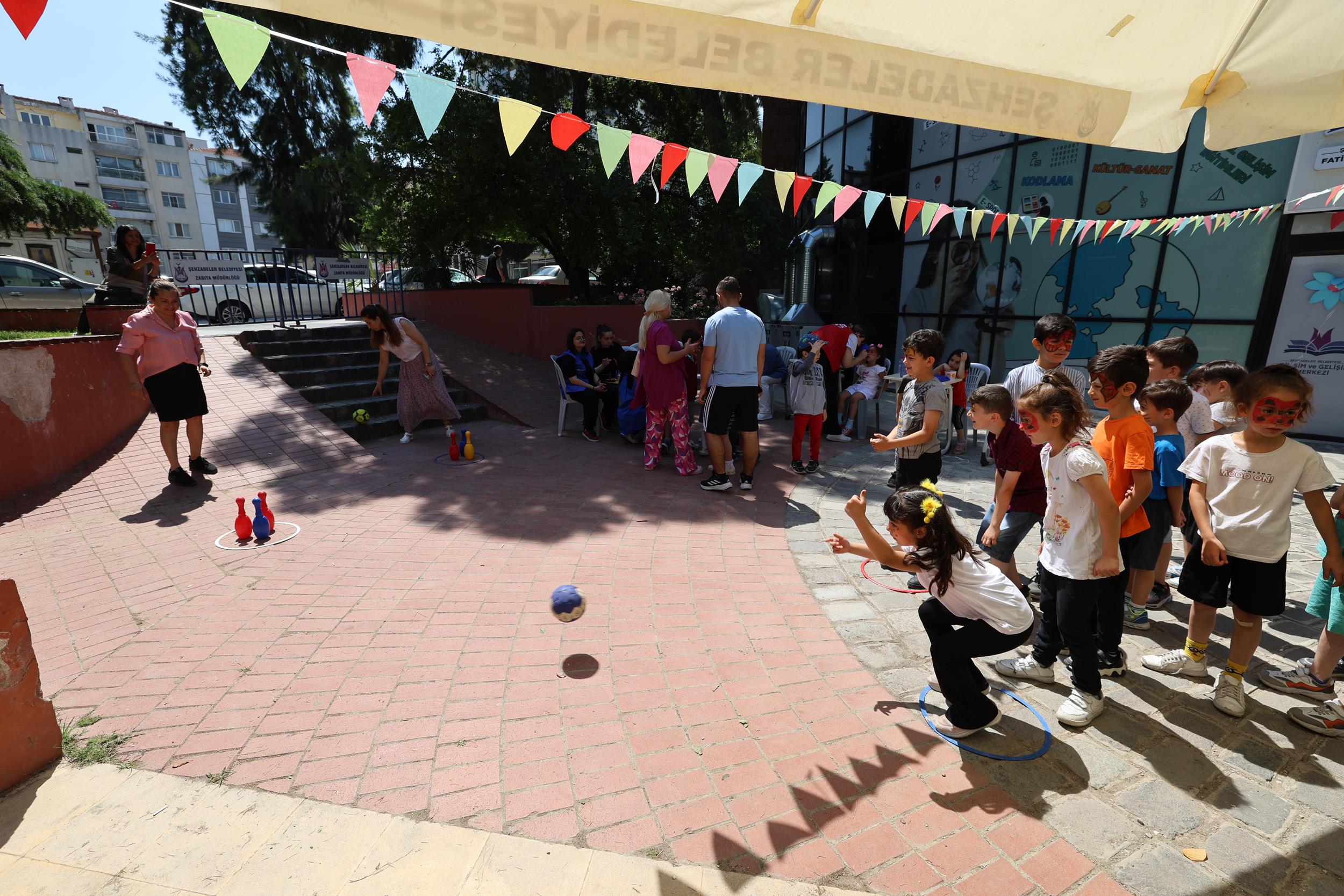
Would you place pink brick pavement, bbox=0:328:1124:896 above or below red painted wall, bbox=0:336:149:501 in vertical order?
below

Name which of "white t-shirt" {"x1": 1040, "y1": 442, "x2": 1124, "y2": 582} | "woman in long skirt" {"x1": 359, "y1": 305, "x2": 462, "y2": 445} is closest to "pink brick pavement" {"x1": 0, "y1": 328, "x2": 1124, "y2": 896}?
"white t-shirt" {"x1": 1040, "y1": 442, "x2": 1124, "y2": 582}

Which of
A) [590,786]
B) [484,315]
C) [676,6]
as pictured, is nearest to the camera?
[676,6]

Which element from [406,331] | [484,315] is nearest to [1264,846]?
[406,331]

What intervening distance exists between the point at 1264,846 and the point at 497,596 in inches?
152

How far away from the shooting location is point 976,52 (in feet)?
7.98

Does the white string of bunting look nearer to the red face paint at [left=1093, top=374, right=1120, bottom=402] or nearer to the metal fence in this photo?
the red face paint at [left=1093, top=374, right=1120, bottom=402]

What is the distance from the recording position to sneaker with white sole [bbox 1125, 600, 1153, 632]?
12.7ft

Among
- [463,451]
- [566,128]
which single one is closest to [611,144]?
[566,128]

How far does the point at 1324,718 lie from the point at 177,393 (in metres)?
8.76

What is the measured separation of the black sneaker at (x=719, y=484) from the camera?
6.43 meters

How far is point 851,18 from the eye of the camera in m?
2.20

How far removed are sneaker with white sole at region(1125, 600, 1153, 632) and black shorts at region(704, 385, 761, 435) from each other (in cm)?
334

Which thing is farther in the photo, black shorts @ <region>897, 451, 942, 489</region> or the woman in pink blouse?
the woman in pink blouse

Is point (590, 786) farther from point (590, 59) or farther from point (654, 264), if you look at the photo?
point (654, 264)
